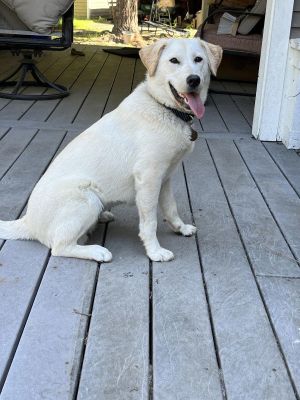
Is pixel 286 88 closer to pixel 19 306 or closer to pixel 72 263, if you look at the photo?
pixel 72 263

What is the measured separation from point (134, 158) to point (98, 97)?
3.25 m

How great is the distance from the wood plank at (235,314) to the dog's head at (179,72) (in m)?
0.66

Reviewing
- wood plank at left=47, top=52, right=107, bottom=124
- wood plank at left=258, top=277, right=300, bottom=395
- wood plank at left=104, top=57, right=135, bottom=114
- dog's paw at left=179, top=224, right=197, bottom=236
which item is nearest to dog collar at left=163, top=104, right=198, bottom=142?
dog's paw at left=179, top=224, right=197, bottom=236

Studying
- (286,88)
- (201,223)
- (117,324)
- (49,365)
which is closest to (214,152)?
(286,88)

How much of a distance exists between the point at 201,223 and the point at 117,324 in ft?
3.34

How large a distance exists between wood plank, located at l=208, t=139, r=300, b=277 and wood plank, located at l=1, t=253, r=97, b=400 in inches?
30.8

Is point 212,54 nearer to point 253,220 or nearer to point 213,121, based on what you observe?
point 253,220

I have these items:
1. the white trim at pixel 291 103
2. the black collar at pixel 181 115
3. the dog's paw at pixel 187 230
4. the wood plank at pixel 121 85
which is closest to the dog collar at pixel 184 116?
the black collar at pixel 181 115

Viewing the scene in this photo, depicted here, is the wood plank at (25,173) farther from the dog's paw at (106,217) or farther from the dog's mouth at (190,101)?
the dog's mouth at (190,101)

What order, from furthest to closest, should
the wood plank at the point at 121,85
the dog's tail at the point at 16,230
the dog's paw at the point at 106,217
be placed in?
1. the wood plank at the point at 121,85
2. the dog's paw at the point at 106,217
3. the dog's tail at the point at 16,230

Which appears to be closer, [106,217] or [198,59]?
[198,59]

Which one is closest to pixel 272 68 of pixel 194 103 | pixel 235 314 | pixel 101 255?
pixel 194 103

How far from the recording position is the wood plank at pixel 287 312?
1.72 meters

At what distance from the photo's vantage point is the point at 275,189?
3.25m
